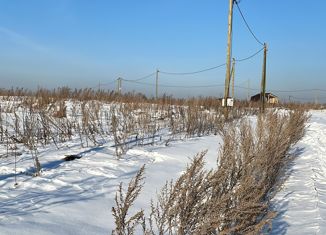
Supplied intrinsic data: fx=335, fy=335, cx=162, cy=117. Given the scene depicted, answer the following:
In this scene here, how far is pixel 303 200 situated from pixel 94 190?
8.04 ft

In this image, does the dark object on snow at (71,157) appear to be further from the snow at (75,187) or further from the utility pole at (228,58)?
the utility pole at (228,58)

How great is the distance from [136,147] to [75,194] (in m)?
2.66

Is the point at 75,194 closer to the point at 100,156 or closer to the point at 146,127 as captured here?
the point at 100,156

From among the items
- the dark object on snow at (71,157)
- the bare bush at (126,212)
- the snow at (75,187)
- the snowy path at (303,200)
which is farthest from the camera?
the dark object on snow at (71,157)

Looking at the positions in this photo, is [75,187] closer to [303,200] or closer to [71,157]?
[71,157]

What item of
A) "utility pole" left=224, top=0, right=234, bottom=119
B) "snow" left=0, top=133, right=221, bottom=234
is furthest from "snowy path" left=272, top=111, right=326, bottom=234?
"utility pole" left=224, top=0, right=234, bottom=119

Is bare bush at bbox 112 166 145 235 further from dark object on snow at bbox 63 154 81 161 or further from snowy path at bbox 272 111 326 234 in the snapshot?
dark object on snow at bbox 63 154 81 161

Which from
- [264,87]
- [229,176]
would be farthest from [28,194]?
[264,87]

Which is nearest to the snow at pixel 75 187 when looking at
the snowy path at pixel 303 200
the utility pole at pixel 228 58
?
the snowy path at pixel 303 200

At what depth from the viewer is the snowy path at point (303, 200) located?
316cm

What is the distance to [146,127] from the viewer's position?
7.46 meters

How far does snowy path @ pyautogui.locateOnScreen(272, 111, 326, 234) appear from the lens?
316cm

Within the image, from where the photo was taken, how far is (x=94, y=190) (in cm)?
347

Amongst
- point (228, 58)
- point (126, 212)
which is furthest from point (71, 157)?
point (228, 58)
